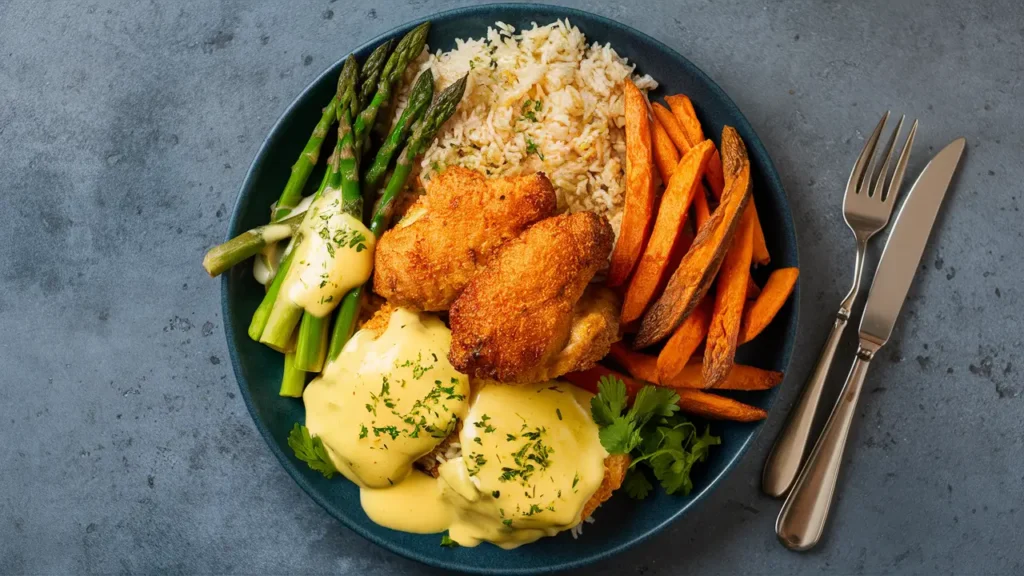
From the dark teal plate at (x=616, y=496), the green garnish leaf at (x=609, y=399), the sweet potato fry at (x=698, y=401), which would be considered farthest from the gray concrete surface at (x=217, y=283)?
the green garnish leaf at (x=609, y=399)

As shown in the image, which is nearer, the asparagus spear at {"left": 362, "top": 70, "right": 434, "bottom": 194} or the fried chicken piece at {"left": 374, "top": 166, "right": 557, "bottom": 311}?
the fried chicken piece at {"left": 374, "top": 166, "right": 557, "bottom": 311}

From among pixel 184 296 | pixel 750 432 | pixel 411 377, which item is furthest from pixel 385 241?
pixel 750 432

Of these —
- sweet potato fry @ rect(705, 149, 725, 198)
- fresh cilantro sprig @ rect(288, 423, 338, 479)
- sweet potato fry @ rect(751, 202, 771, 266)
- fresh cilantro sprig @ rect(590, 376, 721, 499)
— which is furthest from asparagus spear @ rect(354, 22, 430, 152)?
sweet potato fry @ rect(751, 202, 771, 266)

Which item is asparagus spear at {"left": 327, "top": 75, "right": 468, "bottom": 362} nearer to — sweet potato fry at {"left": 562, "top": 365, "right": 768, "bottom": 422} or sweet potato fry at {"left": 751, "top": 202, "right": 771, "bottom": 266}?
sweet potato fry at {"left": 562, "top": 365, "right": 768, "bottom": 422}

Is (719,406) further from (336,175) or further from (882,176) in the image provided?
(336,175)

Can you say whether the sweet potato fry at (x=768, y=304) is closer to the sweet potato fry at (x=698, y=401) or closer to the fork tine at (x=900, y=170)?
the sweet potato fry at (x=698, y=401)
